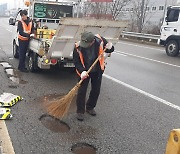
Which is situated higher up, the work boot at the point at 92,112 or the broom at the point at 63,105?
the broom at the point at 63,105

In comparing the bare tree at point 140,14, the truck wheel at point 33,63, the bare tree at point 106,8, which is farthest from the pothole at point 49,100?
the bare tree at point 106,8

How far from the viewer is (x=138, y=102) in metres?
6.02

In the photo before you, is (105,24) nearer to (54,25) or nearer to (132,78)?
(132,78)

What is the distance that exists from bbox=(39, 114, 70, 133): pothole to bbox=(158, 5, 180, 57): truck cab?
34.9 feet

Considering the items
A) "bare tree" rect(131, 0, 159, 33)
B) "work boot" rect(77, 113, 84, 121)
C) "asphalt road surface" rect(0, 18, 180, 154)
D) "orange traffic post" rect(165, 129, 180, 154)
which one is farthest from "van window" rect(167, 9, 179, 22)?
"orange traffic post" rect(165, 129, 180, 154)

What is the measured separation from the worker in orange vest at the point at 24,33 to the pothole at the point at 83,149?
188 inches

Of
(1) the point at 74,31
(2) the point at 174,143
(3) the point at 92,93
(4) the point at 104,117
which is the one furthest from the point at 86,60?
(2) the point at 174,143

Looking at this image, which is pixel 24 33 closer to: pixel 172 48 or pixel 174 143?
pixel 174 143

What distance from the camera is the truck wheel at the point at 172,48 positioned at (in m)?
14.1

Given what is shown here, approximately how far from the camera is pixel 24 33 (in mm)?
7977

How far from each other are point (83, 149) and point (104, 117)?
1272 mm

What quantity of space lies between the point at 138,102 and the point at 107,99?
660 mm

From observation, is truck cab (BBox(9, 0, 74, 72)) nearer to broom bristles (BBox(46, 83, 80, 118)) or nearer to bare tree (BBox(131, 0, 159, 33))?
broom bristles (BBox(46, 83, 80, 118))

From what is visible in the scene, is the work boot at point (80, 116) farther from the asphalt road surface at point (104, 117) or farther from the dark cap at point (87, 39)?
the dark cap at point (87, 39)
